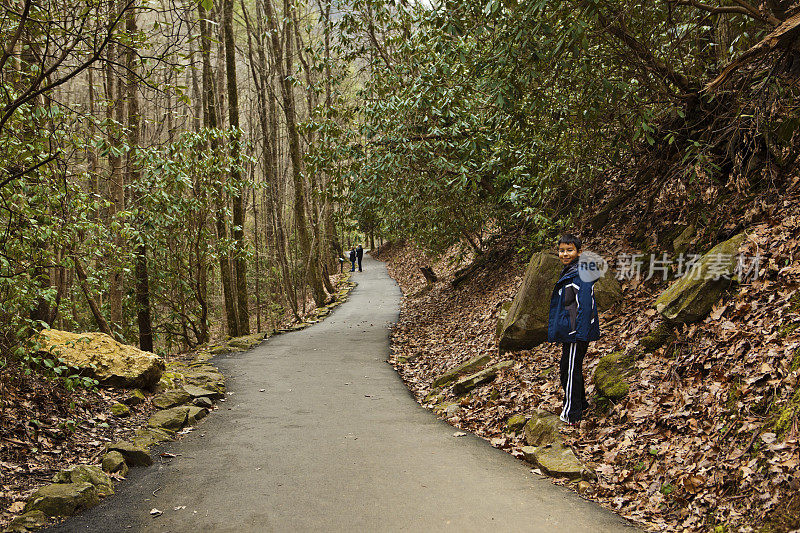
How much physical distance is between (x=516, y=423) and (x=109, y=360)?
6242 millimetres

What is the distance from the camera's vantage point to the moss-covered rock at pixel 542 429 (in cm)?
563

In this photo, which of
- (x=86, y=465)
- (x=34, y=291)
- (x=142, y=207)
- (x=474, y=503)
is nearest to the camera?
(x=474, y=503)

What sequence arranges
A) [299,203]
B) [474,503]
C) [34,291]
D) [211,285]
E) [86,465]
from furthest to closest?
[211,285] < [299,203] < [34,291] < [86,465] < [474,503]

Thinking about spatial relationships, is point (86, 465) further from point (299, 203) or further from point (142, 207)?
point (299, 203)

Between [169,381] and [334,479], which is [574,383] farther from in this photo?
[169,381]

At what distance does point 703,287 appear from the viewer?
18.9ft

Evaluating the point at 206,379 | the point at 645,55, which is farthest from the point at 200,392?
the point at 645,55

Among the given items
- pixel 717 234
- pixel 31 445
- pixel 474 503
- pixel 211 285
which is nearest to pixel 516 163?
pixel 717 234

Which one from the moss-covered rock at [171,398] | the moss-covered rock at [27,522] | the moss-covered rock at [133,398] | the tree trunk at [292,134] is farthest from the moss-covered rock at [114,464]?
the tree trunk at [292,134]

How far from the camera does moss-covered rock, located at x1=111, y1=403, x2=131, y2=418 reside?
704cm

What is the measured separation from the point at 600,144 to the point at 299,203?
1202 cm

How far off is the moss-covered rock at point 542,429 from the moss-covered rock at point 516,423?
0.18m

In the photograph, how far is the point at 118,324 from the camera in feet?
38.4

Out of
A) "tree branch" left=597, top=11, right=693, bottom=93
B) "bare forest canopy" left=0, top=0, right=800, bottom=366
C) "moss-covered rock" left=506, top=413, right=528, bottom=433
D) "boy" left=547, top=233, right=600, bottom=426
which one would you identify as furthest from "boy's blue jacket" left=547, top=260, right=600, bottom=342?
"tree branch" left=597, top=11, right=693, bottom=93
